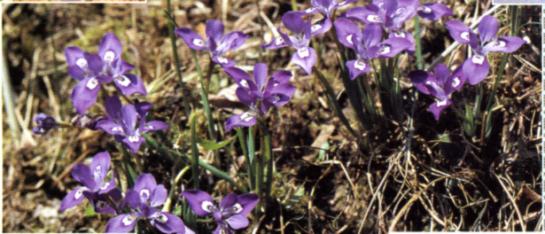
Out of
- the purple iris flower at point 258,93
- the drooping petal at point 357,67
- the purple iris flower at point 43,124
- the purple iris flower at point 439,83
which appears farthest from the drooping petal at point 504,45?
the purple iris flower at point 43,124

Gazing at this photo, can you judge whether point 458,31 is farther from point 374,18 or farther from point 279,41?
point 279,41

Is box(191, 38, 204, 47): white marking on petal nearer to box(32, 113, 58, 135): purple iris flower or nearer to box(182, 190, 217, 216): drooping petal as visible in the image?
box(182, 190, 217, 216): drooping petal

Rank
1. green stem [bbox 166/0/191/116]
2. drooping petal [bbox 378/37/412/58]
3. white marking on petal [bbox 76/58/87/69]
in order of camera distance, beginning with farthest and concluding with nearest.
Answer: green stem [bbox 166/0/191/116]
white marking on petal [bbox 76/58/87/69]
drooping petal [bbox 378/37/412/58]

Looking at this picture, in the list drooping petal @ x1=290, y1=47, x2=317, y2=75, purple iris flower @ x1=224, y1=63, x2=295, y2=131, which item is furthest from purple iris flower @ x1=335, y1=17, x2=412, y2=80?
purple iris flower @ x1=224, y1=63, x2=295, y2=131

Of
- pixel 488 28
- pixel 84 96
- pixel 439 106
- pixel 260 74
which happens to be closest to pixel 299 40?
pixel 260 74

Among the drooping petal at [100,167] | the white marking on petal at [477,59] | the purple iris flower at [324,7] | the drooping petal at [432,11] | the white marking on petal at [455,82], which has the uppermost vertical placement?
the purple iris flower at [324,7]

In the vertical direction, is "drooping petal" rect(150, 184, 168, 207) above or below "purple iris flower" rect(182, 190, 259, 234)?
above

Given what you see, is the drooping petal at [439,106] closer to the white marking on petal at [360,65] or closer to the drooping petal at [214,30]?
the white marking on petal at [360,65]

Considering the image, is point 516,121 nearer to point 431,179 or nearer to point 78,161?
point 431,179
